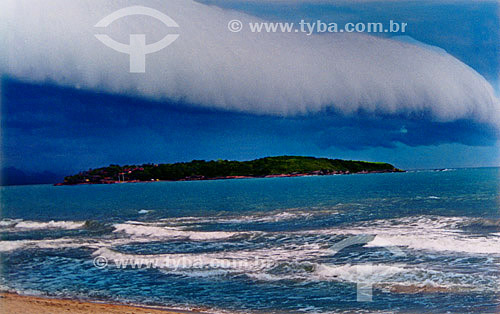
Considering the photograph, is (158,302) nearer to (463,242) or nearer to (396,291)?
(396,291)

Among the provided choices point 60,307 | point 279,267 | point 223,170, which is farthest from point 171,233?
point 223,170

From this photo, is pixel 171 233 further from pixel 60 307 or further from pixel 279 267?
pixel 60 307

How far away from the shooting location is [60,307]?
9.22 metres

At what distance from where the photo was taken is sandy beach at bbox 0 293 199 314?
29.0 feet

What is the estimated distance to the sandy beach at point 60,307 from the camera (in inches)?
348

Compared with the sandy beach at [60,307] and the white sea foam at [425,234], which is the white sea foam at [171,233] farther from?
the sandy beach at [60,307]

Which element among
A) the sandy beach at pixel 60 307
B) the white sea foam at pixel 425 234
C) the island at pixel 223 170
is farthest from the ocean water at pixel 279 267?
the island at pixel 223 170

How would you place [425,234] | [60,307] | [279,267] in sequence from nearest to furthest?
[60,307], [279,267], [425,234]

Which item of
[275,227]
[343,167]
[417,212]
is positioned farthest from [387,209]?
[343,167]

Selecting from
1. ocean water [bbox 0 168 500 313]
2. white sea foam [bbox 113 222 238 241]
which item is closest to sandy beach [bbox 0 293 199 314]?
ocean water [bbox 0 168 500 313]

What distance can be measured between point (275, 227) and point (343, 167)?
75.5 m

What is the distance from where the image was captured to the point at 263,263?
41.5ft

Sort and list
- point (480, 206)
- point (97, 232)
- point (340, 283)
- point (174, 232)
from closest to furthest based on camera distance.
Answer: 1. point (340, 283)
2. point (174, 232)
3. point (97, 232)
4. point (480, 206)

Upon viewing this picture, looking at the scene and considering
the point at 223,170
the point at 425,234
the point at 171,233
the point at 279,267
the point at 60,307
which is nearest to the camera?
the point at 60,307
